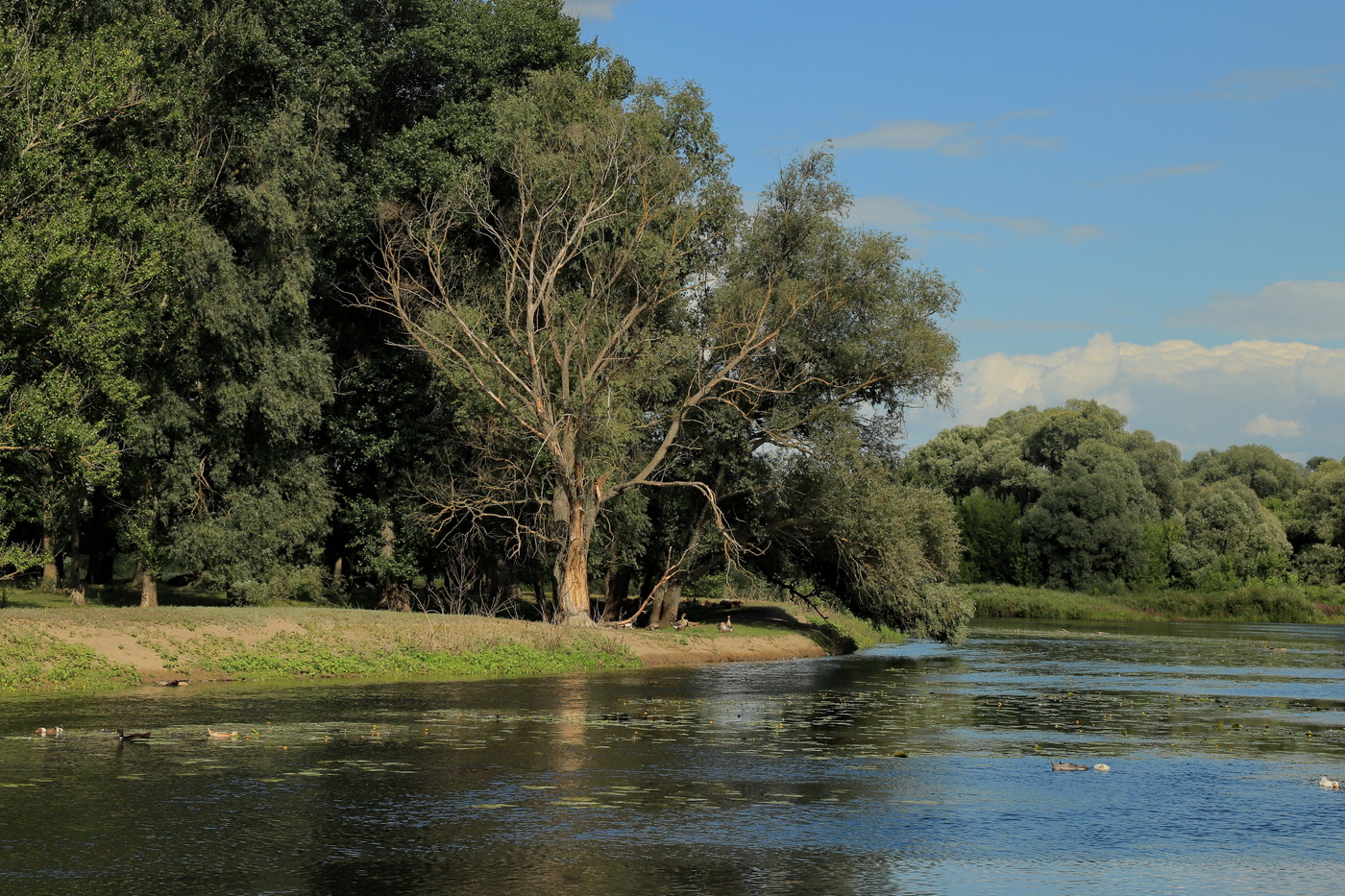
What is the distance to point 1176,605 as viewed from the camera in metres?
89.6

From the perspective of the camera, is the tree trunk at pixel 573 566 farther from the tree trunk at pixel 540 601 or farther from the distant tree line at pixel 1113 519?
the distant tree line at pixel 1113 519

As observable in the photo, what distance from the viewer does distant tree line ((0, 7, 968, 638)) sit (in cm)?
4212

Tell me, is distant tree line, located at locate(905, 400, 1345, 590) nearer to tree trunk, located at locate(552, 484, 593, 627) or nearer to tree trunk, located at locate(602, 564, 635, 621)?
tree trunk, located at locate(602, 564, 635, 621)

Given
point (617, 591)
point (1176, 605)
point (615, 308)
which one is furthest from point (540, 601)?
point (1176, 605)

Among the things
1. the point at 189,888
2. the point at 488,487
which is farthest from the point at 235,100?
the point at 189,888

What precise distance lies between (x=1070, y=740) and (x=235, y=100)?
38.9 meters

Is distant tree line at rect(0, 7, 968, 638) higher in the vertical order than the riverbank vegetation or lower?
higher

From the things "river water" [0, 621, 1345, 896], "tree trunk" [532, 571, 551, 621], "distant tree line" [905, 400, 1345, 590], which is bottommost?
"river water" [0, 621, 1345, 896]

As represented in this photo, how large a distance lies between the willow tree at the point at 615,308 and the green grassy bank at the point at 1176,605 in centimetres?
4258

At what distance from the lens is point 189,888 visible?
11.3 meters

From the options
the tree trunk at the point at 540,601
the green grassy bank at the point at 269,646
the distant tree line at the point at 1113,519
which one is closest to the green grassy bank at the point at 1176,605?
the distant tree line at the point at 1113,519

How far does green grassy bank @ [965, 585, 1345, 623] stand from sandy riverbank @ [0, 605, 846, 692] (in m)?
52.2

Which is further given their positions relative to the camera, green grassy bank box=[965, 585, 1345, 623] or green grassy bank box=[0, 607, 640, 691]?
green grassy bank box=[965, 585, 1345, 623]

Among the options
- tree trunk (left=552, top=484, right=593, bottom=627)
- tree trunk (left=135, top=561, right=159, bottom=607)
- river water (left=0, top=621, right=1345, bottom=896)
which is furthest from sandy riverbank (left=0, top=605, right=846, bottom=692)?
tree trunk (left=135, top=561, right=159, bottom=607)
